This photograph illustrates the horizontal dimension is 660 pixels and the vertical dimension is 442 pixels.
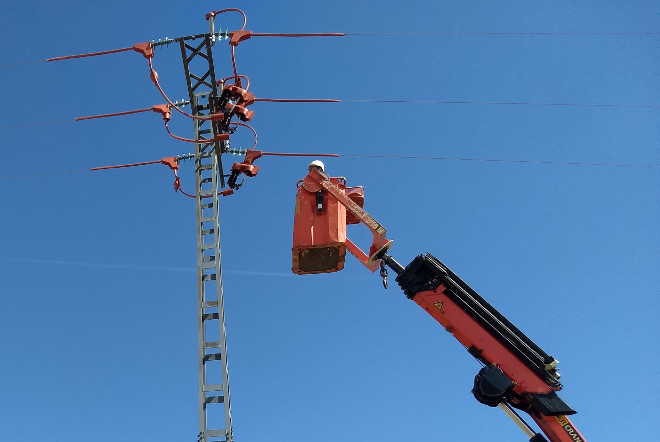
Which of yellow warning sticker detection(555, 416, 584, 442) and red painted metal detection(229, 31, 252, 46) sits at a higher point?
red painted metal detection(229, 31, 252, 46)

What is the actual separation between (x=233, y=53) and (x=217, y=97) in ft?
2.85

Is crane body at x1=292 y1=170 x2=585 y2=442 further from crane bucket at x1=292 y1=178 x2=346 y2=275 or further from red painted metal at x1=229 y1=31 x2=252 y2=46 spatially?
red painted metal at x1=229 y1=31 x2=252 y2=46

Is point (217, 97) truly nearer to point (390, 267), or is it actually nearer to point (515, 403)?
point (390, 267)

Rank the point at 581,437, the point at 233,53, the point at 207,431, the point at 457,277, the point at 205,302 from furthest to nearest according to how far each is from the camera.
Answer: the point at 233,53 < the point at 205,302 < the point at 207,431 < the point at 457,277 < the point at 581,437

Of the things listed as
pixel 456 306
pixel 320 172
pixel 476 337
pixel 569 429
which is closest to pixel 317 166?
pixel 320 172

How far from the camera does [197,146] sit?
12.2 m

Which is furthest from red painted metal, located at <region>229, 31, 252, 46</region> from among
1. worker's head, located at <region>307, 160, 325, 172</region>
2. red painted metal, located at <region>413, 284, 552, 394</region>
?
red painted metal, located at <region>413, 284, 552, 394</region>

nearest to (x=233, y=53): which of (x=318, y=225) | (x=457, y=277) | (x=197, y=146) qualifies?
(x=197, y=146)

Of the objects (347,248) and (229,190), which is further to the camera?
(229,190)

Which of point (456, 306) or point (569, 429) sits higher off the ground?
point (456, 306)

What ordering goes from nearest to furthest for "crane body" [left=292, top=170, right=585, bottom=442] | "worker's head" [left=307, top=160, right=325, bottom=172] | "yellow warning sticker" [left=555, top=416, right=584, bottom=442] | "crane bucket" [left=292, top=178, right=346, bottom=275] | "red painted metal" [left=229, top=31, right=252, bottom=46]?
"yellow warning sticker" [left=555, top=416, right=584, bottom=442] → "crane body" [left=292, top=170, right=585, bottom=442] → "crane bucket" [left=292, top=178, right=346, bottom=275] → "worker's head" [left=307, top=160, right=325, bottom=172] → "red painted metal" [left=229, top=31, right=252, bottom=46]

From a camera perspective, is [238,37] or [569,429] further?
[238,37]

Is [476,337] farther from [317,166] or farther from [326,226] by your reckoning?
[317,166]

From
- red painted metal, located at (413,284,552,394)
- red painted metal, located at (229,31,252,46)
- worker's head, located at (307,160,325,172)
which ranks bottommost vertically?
red painted metal, located at (413,284,552,394)
